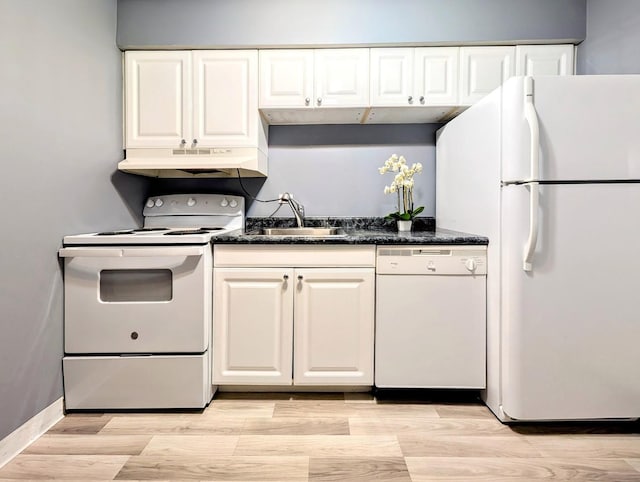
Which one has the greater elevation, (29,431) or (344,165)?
(344,165)

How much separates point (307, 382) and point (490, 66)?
204 centimetres

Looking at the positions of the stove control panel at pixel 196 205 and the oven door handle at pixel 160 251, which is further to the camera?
the stove control panel at pixel 196 205

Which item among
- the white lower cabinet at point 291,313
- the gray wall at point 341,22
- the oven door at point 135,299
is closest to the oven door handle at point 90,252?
the oven door at point 135,299

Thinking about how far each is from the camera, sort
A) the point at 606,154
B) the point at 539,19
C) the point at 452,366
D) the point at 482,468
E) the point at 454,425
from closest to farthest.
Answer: the point at 482,468
the point at 606,154
the point at 454,425
the point at 452,366
the point at 539,19

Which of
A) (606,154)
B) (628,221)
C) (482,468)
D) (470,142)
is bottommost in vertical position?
(482,468)

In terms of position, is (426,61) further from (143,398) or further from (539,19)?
(143,398)

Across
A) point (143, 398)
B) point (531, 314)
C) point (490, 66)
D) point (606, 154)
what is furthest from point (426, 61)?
point (143, 398)

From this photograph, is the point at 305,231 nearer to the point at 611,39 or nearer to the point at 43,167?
the point at 43,167

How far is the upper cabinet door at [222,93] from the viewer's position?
7.15ft

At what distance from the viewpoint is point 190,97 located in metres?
2.18

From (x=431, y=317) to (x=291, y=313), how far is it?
69 cm

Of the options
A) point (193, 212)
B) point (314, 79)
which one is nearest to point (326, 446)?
point (193, 212)

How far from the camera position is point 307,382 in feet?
6.14

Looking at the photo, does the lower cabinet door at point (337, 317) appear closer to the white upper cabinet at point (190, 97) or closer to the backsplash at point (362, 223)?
the backsplash at point (362, 223)
